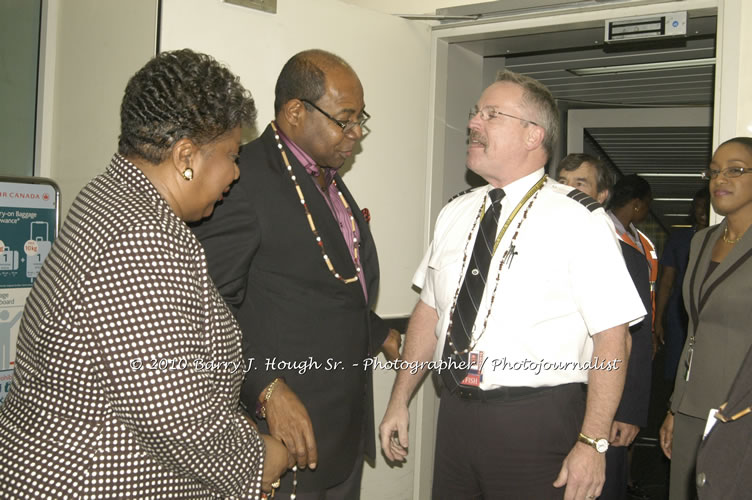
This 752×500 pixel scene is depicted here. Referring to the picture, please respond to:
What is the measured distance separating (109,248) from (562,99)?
505 centimetres

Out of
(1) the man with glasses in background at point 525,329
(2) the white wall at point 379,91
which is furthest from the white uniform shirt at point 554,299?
(2) the white wall at point 379,91

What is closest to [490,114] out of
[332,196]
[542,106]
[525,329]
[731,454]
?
[542,106]

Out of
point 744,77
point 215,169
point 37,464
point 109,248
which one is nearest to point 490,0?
point 744,77

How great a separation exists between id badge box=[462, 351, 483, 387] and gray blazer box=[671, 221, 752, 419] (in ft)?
3.22

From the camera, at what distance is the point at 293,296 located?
76.0 inches

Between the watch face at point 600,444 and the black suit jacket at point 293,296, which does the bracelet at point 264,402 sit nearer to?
the black suit jacket at point 293,296

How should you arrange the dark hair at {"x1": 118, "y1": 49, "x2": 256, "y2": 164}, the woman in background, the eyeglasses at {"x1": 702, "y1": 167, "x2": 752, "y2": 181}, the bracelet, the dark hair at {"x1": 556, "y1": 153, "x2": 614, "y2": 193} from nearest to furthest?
the dark hair at {"x1": 118, "y1": 49, "x2": 256, "y2": 164} → the bracelet → the eyeglasses at {"x1": 702, "y1": 167, "x2": 752, "y2": 181} → the dark hair at {"x1": 556, "y1": 153, "x2": 614, "y2": 193} → the woman in background

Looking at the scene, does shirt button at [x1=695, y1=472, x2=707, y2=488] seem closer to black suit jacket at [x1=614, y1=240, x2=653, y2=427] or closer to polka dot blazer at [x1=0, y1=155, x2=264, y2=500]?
polka dot blazer at [x1=0, y1=155, x2=264, y2=500]

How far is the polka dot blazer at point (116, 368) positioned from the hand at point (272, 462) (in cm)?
15

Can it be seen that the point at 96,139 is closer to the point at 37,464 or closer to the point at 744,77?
the point at 37,464

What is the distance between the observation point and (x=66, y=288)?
123cm

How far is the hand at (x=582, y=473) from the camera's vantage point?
1.87 metres

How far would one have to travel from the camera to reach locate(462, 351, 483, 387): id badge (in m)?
2.01

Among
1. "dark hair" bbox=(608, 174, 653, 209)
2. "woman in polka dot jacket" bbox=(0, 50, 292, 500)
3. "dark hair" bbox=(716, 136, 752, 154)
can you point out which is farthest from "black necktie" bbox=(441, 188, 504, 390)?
"dark hair" bbox=(608, 174, 653, 209)
